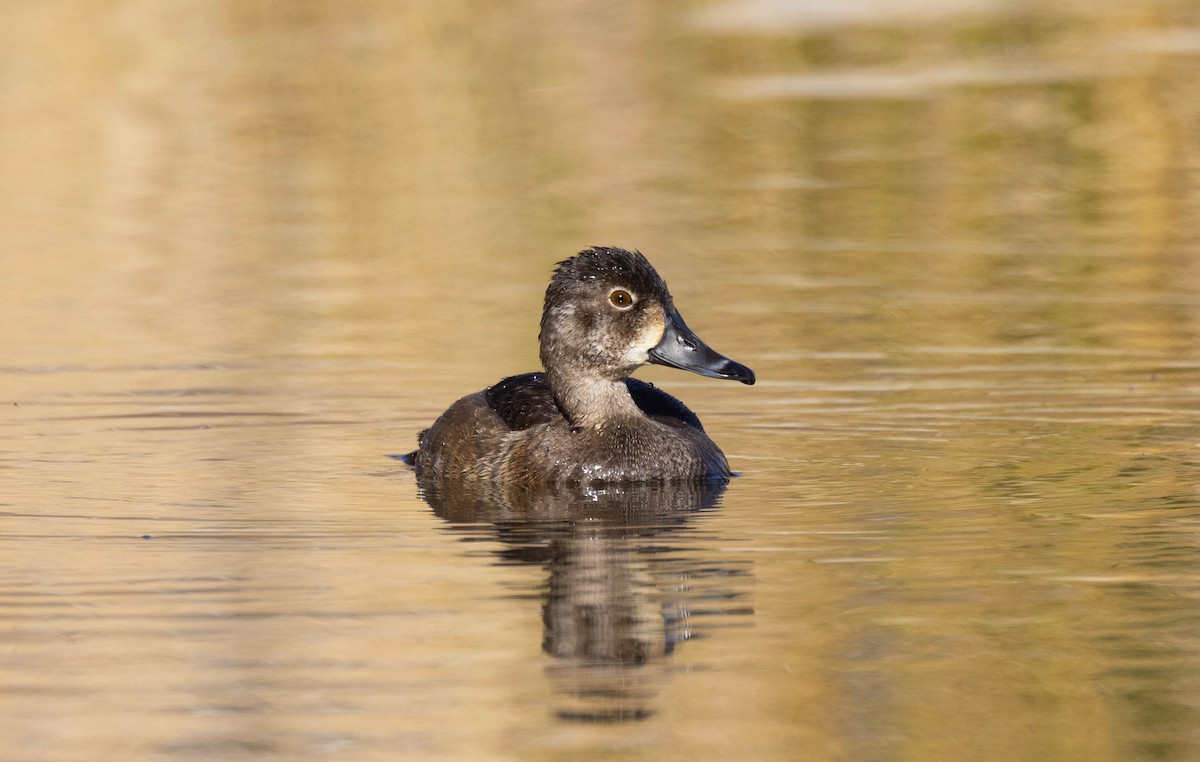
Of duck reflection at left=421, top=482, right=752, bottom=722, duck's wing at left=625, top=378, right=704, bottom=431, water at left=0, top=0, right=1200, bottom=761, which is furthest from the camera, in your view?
duck's wing at left=625, top=378, right=704, bottom=431

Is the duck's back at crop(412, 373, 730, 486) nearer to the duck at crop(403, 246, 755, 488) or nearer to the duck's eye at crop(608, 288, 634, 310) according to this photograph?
the duck at crop(403, 246, 755, 488)

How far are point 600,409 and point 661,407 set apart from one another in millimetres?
420

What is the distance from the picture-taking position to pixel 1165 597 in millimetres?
7637

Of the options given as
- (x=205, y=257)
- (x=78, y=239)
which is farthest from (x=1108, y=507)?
(x=78, y=239)

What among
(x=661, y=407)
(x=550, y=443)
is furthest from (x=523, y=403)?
(x=661, y=407)

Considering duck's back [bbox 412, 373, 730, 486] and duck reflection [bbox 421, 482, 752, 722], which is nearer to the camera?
duck reflection [bbox 421, 482, 752, 722]

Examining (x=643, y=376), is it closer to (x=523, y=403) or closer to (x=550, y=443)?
(x=523, y=403)

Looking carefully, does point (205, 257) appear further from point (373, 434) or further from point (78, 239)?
point (373, 434)

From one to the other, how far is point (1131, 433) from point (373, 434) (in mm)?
3781

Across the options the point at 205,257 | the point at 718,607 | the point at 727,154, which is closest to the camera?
the point at 718,607

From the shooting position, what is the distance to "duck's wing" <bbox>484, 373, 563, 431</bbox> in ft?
35.3

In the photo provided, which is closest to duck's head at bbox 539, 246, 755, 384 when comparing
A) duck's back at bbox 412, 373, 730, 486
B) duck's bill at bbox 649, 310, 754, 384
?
duck's bill at bbox 649, 310, 754, 384

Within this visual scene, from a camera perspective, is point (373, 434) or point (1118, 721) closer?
point (1118, 721)

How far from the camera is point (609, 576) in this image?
320 inches
